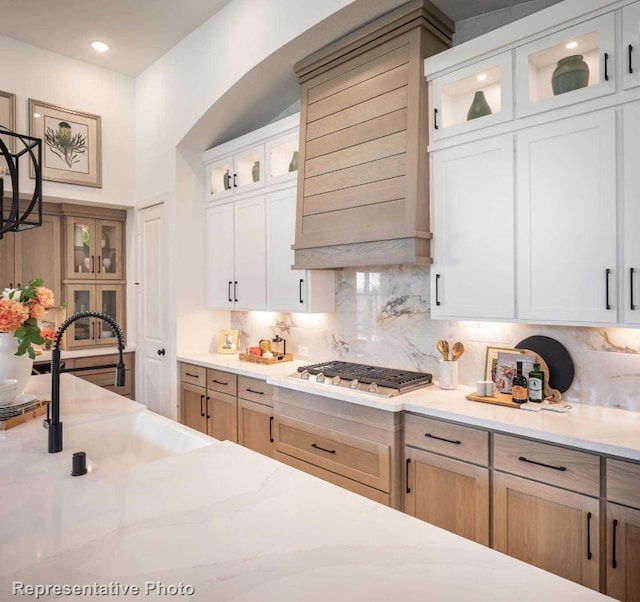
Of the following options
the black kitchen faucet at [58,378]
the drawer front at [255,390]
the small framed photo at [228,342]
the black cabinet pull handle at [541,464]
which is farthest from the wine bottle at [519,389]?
the small framed photo at [228,342]

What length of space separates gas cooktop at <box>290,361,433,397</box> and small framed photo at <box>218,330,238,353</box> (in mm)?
1280

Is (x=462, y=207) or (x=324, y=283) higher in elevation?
(x=462, y=207)

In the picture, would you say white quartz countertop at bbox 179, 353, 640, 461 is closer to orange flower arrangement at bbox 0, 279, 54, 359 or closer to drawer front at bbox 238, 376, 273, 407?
drawer front at bbox 238, 376, 273, 407

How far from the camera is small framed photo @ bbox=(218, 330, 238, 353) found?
4.06 metres

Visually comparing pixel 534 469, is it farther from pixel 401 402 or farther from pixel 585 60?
pixel 585 60

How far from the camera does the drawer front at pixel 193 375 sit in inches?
147

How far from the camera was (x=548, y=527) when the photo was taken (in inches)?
70.9

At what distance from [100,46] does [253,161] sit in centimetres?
176

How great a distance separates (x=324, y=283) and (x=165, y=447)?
172 cm

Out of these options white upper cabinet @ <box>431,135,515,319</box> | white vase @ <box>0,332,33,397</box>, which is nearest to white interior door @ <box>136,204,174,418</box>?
white vase @ <box>0,332,33,397</box>

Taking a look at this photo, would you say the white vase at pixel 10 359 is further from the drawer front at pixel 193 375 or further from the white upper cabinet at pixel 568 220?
the white upper cabinet at pixel 568 220

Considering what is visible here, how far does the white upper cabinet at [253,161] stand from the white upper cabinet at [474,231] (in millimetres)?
1240

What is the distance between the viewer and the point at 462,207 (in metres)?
2.37

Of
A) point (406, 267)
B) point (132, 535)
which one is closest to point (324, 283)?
point (406, 267)
